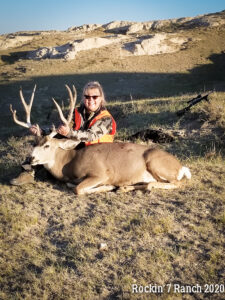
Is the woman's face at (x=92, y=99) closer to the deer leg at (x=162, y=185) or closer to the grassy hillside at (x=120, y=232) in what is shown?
the grassy hillside at (x=120, y=232)

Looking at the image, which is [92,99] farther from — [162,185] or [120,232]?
[120,232]

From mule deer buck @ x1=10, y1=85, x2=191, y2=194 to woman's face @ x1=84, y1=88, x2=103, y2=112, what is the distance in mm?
426

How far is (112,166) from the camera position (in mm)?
5535

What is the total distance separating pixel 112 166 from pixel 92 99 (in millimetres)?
1400

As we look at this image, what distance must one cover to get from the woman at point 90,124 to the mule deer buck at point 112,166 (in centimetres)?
25

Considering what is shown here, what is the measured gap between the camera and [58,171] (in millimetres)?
5758

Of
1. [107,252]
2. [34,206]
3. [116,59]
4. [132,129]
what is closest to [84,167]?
[34,206]

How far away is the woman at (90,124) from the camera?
5.64 metres

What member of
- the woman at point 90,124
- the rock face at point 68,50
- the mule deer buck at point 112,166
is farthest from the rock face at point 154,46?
the mule deer buck at point 112,166

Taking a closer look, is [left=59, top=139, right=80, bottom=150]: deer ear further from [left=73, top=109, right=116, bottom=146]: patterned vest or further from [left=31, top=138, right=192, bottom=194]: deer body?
[left=73, top=109, right=116, bottom=146]: patterned vest

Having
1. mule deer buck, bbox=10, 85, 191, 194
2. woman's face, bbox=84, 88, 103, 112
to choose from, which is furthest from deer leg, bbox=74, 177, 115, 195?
woman's face, bbox=84, 88, 103, 112

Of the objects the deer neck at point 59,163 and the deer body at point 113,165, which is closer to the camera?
the deer body at point 113,165

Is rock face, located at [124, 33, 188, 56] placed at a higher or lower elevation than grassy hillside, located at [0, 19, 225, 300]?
higher

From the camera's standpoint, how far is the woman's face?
5926mm
